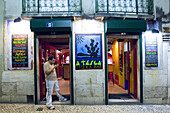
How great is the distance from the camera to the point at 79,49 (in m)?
5.73

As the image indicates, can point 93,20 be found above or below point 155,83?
above

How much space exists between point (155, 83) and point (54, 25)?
16.1 ft

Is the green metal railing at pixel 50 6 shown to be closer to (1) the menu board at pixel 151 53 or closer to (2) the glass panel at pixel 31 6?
(2) the glass panel at pixel 31 6

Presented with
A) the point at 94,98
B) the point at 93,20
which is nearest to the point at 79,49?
the point at 93,20

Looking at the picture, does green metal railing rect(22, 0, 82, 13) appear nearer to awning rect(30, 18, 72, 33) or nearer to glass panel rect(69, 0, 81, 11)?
glass panel rect(69, 0, 81, 11)

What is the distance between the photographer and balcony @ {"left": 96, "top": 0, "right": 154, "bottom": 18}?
5.91 meters

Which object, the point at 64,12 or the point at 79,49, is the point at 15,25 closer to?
the point at 64,12

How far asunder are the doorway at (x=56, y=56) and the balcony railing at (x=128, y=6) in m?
2.19

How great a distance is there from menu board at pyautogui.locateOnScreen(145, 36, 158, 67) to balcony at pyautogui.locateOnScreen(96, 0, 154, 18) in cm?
112

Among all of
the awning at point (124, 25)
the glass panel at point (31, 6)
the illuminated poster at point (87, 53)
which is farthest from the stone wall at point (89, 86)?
the glass panel at point (31, 6)

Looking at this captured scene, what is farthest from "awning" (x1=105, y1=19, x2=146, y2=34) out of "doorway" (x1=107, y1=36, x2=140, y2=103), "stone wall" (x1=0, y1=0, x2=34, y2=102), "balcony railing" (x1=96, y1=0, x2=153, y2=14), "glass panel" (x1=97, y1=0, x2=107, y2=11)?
"stone wall" (x1=0, y1=0, x2=34, y2=102)

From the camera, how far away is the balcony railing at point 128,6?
19.6 feet

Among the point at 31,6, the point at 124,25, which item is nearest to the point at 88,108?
the point at 124,25

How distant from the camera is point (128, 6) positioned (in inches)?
241
